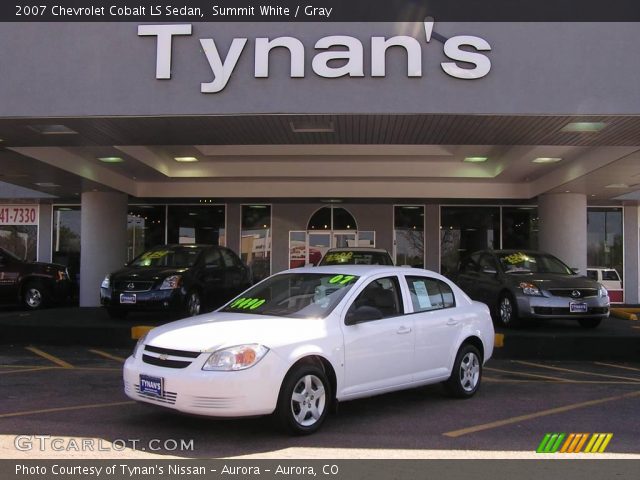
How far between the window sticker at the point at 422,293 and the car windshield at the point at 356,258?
647 centimetres

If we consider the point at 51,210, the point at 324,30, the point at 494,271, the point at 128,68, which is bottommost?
the point at 494,271

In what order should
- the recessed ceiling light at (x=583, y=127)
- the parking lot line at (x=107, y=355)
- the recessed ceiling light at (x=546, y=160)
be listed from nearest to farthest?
the recessed ceiling light at (x=583, y=127) → the parking lot line at (x=107, y=355) → the recessed ceiling light at (x=546, y=160)

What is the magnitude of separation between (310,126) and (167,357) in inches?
206

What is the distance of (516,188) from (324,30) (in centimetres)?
1049

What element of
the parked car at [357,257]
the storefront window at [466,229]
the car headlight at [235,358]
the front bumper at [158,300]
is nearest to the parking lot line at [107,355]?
the front bumper at [158,300]

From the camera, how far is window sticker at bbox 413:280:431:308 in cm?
693

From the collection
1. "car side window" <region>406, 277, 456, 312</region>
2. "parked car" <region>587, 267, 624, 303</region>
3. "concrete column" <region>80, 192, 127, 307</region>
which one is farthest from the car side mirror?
Result: "parked car" <region>587, 267, 624, 303</region>

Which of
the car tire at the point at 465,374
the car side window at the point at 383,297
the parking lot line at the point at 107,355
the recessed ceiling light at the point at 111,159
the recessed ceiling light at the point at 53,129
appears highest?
the recessed ceiling light at the point at 111,159

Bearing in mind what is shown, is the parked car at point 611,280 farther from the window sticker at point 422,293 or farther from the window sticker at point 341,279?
the window sticker at point 341,279

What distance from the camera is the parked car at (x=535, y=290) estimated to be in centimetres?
1139

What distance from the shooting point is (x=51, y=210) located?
21.3 m

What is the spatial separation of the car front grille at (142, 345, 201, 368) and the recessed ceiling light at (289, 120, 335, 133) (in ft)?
15.8
